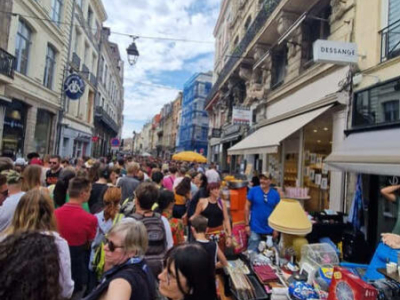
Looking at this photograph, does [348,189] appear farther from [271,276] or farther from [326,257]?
[271,276]

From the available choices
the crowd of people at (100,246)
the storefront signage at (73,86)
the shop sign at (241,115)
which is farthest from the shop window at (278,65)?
the storefront signage at (73,86)

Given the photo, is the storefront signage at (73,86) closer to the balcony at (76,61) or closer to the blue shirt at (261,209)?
the balcony at (76,61)

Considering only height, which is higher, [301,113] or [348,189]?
[301,113]

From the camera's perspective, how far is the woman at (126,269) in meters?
1.54

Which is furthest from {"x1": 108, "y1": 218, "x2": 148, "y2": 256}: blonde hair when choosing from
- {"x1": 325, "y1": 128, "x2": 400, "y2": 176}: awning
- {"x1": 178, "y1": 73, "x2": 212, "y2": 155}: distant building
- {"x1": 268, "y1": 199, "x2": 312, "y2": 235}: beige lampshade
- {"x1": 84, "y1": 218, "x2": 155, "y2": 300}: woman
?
{"x1": 178, "y1": 73, "x2": 212, "y2": 155}: distant building

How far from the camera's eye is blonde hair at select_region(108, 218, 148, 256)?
179 cm

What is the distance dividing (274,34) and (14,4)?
431 inches

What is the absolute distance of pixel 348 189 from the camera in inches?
239

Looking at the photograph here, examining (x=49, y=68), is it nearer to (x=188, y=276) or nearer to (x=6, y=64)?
(x=6, y=64)

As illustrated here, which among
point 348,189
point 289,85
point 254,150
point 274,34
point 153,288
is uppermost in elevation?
point 274,34

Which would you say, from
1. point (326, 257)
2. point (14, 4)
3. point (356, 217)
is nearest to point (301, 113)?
point (356, 217)

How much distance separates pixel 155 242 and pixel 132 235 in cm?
86

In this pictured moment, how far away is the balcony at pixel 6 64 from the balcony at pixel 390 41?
12071 millimetres

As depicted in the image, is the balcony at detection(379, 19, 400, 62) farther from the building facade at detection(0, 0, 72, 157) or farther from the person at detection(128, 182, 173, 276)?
the building facade at detection(0, 0, 72, 157)
